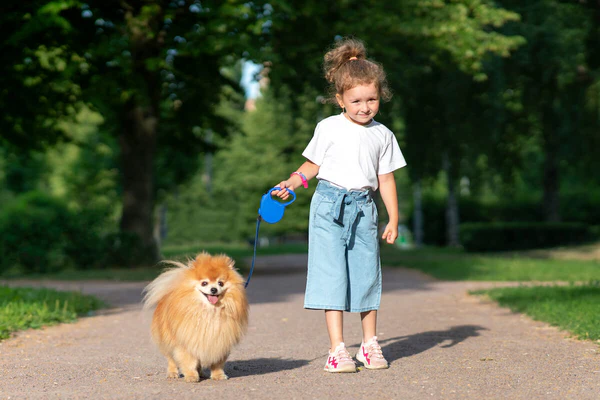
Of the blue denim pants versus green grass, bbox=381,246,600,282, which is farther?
green grass, bbox=381,246,600,282

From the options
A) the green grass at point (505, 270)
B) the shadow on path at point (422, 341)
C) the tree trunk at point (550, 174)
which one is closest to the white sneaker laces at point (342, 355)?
the shadow on path at point (422, 341)

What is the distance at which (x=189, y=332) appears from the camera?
4922 mm

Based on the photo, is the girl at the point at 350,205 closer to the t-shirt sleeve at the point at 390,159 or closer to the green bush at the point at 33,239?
the t-shirt sleeve at the point at 390,159

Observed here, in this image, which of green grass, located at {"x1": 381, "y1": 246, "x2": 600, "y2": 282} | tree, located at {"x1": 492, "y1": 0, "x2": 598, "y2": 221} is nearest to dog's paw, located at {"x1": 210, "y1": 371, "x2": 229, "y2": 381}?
green grass, located at {"x1": 381, "y1": 246, "x2": 600, "y2": 282}

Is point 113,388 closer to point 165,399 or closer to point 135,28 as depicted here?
point 165,399

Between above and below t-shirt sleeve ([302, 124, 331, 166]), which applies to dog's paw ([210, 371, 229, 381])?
below

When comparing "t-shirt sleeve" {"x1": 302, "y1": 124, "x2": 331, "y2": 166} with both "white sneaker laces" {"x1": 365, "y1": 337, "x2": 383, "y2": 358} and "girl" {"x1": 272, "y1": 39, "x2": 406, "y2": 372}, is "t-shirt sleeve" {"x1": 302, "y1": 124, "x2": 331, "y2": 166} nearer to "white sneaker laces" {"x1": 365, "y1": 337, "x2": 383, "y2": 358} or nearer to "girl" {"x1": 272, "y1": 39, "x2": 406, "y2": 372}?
"girl" {"x1": 272, "y1": 39, "x2": 406, "y2": 372}

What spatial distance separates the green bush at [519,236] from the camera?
26.5m

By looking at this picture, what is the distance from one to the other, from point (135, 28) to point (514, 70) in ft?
35.0

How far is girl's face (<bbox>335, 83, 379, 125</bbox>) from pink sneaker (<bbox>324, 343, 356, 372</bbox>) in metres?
1.58

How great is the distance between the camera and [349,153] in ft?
18.2

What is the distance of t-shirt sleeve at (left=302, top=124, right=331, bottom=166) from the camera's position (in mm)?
5602

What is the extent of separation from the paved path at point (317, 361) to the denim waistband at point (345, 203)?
103cm

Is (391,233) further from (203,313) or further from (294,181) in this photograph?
(203,313)
